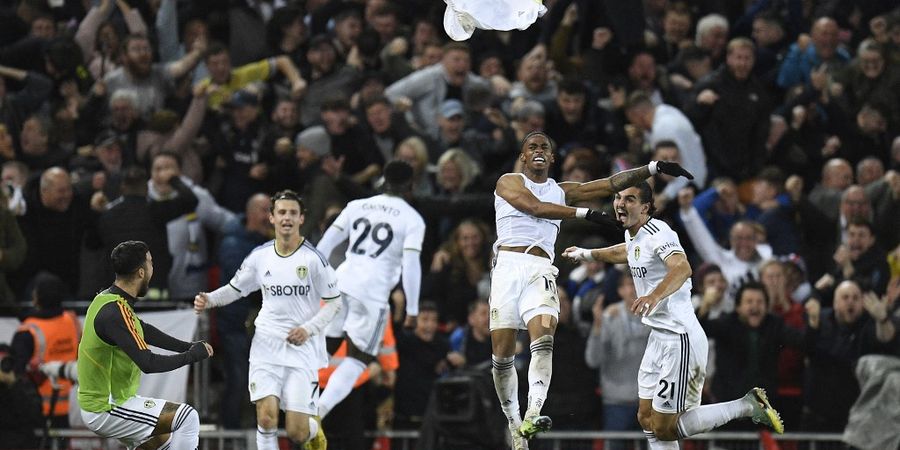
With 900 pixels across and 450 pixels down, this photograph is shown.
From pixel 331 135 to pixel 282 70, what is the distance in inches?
77.3

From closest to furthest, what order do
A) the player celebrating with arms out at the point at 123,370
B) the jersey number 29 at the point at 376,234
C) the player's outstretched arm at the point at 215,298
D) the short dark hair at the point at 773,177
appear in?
the player celebrating with arms out at the point at 123,370
the player's outstretched arm at the point at 215,298
the jersey number 29 at the point at 376,234
the short dark hair at the point at 773,177

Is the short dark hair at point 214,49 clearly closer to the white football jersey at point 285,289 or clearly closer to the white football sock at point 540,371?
the white football jersey at point 285,289

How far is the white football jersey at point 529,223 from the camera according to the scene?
14.3 m

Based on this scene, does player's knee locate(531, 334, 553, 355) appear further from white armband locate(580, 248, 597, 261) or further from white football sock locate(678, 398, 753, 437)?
white football sock locate(678, 398, 753, 437)

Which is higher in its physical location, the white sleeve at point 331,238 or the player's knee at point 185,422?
the white sleeve at point 331,238

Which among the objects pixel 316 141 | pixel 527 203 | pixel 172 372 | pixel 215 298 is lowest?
pixel 172 372

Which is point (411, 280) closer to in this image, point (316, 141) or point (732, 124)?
point (316, 141)

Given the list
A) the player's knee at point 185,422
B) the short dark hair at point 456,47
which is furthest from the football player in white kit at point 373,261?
the player's knee at point 185,422

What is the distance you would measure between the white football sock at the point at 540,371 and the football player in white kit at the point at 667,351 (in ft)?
2.71

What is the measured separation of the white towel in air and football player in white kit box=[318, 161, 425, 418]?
2.82 meters

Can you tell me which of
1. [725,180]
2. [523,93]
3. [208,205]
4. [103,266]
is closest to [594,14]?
[523,93]

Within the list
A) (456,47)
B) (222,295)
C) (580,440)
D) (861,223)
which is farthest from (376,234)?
(861,223)

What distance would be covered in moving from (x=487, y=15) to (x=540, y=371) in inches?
128

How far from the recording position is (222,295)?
49.8 ft
